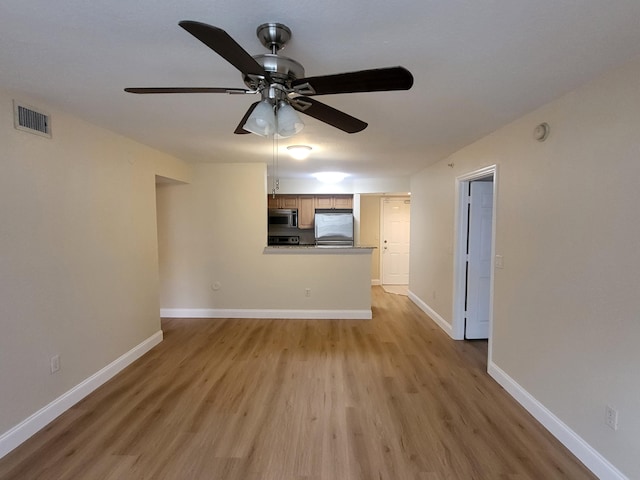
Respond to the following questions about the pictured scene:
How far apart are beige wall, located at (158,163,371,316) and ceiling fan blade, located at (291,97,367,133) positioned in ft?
9.06

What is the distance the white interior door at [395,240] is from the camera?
6.81m

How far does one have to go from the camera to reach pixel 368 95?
1.94 metres

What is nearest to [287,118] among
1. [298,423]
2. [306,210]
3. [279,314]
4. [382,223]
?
[298,423]

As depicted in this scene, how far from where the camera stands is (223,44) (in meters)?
0.99

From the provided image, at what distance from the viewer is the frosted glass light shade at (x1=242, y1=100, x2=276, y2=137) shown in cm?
139

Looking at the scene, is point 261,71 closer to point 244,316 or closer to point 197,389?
point 197,389

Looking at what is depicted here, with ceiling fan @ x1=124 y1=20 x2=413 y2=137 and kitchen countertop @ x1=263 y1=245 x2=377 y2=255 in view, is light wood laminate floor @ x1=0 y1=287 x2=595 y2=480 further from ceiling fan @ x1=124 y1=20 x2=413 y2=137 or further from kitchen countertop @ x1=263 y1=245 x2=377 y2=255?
ceiling fan @ x1=124 y1=20 x2=413 y2=137

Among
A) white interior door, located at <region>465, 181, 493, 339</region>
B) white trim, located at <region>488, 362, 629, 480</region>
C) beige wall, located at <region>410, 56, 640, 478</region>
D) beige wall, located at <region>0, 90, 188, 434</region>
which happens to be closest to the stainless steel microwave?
beige wall, located at <region>0, 90, 188, 434</region>

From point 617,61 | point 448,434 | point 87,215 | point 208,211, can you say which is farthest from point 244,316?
point 617,61

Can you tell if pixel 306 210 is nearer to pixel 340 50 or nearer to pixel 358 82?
pixel 340 50

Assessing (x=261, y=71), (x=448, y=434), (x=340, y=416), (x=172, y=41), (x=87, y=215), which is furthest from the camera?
(x=87, y=215)

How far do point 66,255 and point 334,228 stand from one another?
4.21 metres

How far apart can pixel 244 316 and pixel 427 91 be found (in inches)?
148

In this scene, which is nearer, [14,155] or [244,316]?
[14,155]
